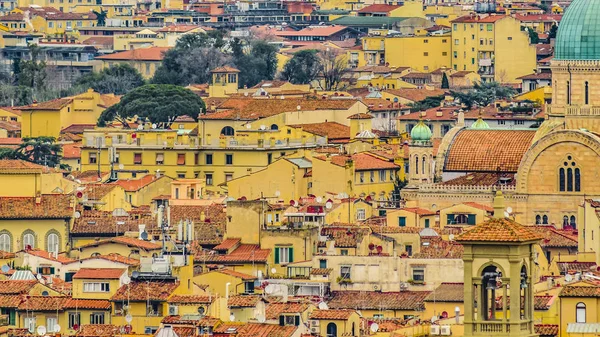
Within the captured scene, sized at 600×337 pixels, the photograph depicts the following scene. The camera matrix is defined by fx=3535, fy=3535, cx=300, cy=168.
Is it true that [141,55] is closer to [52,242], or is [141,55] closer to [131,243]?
[52,242]

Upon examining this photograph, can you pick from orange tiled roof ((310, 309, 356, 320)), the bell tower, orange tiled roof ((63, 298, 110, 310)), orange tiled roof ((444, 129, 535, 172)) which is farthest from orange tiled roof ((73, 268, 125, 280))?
orange tiled roof ((444, 129, 535, 172))

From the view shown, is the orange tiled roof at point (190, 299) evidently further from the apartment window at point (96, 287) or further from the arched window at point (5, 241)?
the arched window at point (5, 241)

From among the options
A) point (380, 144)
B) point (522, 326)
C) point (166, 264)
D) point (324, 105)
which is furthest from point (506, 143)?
point (522, 326)

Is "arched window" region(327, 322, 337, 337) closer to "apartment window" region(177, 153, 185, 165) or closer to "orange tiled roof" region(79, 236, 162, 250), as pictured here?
"orange tiled roof" region(79, 236, 162, 250)

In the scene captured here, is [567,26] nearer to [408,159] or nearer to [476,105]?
[408,159]

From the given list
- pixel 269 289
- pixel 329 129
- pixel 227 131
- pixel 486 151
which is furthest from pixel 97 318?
pixel 329 129

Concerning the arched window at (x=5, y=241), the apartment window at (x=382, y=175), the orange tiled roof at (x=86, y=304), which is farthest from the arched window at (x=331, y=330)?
the apartment window at (x=382, y=175)
